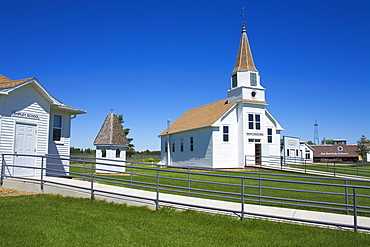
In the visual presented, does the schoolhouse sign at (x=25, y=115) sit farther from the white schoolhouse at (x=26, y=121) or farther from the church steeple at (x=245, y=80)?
the church steeple at (x=245, y=80)

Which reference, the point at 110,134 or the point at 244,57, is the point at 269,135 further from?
the point at 110,134

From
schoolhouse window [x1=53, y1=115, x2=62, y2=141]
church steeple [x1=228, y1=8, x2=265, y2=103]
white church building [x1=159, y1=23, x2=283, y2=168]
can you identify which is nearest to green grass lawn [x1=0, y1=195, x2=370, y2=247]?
schoolhouse window [x1=53, y1=115, x2=62, y2=141]

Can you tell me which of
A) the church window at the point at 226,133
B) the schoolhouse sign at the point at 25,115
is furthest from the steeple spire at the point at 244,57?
the schoolhouse sign at the point at 25,115

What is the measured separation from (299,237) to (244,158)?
24137mm

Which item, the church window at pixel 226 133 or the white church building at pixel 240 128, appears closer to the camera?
the white church building at pixel 240 128

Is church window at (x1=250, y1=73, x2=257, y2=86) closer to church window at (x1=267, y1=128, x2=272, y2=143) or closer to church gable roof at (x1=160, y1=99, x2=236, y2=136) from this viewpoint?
church gable roof at (x1=160, y1=99, x2=236, y2=136)

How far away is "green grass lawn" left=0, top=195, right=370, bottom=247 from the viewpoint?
19.0 ft

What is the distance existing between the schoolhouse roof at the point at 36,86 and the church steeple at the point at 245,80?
17.4 metres

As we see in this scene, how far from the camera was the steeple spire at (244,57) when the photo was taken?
32125mm

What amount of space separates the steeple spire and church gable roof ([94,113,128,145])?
43.3 feet

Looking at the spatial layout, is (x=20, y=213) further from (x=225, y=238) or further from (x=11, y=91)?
(x=11, y=91)

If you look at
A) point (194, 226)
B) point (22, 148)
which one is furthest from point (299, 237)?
point (22, 148)

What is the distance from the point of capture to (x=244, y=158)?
30031 mm

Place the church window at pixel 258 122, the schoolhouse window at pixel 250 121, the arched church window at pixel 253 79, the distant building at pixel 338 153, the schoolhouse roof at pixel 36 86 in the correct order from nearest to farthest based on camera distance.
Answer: the schoolhouse roof at pixel 36 86
the schoolhouse window at pixel 250 121
the church window at pixel 258 122
the arched church window at pixel 253 79
the distant building at pixel 338 153
